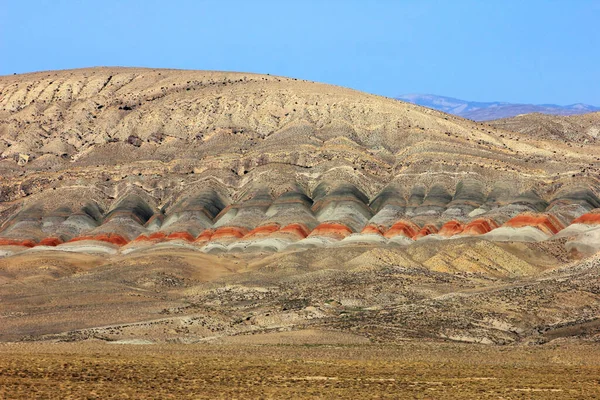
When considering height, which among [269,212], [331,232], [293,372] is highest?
[269,212]

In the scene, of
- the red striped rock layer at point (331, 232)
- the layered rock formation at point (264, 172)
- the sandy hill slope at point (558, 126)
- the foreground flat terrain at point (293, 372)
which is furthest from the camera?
the sandy hill slope at point (558, 126)

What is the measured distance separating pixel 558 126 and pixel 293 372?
128991 millimetres

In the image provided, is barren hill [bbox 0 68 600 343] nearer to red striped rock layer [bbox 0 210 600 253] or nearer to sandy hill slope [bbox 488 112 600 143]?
red striped rock layer [bbox 0 210 600 253]

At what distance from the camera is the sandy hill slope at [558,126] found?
14550 centimetres

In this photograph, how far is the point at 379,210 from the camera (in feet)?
338

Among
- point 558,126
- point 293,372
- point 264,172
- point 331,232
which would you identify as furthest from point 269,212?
point 293,372

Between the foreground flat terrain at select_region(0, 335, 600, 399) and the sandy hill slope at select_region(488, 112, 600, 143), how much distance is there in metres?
107

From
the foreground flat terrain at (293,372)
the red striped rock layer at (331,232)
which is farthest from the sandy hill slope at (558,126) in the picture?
the foreground flat terrain at (293,372)

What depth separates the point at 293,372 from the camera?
31.6 m

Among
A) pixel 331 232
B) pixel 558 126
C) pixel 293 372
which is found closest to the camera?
pixel 293 372

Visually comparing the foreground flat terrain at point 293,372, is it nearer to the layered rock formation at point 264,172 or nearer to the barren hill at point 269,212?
the barren hill at point 269,212

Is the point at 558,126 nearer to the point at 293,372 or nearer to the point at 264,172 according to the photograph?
the point at 264,172

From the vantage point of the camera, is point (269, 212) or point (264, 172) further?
point (264, 172)

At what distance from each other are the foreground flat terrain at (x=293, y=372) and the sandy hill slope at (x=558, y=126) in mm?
106951
